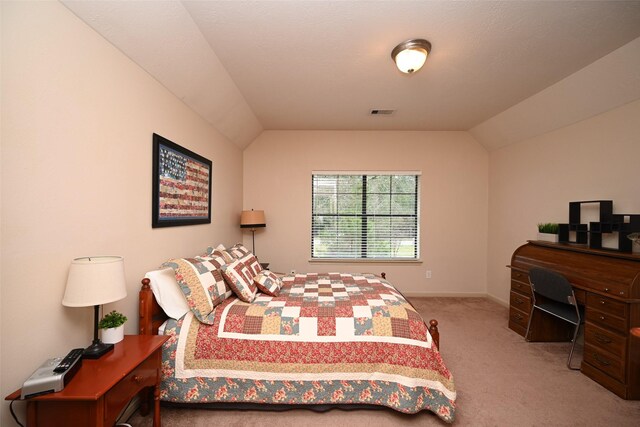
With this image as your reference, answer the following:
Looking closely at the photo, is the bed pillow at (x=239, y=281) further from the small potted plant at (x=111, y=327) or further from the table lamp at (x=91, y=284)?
the table lamp at (x=91, y=284)

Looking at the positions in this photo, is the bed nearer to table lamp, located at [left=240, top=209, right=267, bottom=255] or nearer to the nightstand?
the nightstand

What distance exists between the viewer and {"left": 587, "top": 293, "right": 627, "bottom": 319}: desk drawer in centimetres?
191

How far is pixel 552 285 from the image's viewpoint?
2.35 meters

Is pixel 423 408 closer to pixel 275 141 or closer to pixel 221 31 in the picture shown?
pixel 221 31

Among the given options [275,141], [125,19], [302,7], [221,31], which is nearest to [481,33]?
[302,7]

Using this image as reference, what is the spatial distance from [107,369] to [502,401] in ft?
8.17

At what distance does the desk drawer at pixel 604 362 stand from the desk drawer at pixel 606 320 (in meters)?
0.22

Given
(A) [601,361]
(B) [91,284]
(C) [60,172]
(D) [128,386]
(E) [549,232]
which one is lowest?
(A) [601,361]

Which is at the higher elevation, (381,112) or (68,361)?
(381,112)

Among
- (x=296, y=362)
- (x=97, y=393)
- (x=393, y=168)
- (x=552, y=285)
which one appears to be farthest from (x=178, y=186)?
(x=552, y=285)

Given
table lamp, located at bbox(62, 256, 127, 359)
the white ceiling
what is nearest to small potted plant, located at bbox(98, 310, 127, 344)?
table lamp, located at bbox(62, 256, 127, 359)

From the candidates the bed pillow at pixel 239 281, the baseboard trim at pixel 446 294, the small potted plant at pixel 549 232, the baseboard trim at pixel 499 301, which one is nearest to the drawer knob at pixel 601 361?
the small potted plant at pixel 549 232

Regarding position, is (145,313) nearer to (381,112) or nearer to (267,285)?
(267,285)

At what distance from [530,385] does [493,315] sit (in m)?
1.56
